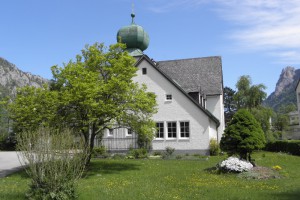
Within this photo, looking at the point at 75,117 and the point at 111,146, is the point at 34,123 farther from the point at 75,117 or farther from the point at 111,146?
the point at 111,146

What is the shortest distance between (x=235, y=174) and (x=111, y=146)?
1507 centimetres

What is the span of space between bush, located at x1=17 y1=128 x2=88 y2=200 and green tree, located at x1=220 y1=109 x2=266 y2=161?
9.66 m

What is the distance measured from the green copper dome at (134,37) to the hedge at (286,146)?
1751cm

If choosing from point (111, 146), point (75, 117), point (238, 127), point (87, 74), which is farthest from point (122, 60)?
point (111, 146)

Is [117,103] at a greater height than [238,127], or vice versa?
[117,103]

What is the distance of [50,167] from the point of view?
384 inches

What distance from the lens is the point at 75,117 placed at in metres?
17.7

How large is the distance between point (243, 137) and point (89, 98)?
8.15 meters

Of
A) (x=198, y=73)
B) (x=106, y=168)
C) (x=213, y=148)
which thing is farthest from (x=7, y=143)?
(x=213, y=148)

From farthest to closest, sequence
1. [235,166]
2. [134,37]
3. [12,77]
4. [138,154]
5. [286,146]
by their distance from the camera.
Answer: [12,77] < [134,37] < [286,146] < [138,154] < [235,166]

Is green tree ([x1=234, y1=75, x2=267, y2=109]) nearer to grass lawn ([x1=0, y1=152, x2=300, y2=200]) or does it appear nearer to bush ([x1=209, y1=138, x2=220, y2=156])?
bush ([x1=209, y1=138, x2=220, y2=156])

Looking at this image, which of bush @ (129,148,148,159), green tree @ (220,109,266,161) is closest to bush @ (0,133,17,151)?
bush @ (129,148,148,159)

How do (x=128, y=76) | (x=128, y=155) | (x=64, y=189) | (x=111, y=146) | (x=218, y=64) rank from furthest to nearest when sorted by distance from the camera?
(x=218, y=64), (x=111, y=146), (x=128, y=155), (x=128, y=76), (x=64, y=189)

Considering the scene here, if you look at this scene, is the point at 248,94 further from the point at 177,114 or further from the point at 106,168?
the point at 106,168
